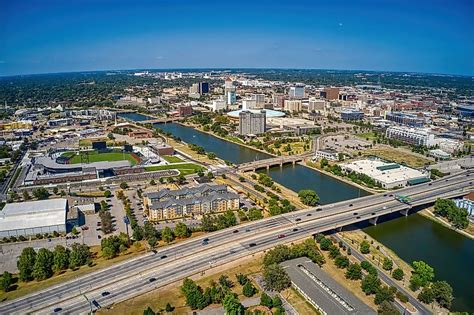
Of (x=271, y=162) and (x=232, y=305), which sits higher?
(x=232, y=305)

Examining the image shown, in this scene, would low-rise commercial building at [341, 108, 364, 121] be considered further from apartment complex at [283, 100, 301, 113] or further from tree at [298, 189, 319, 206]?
tree at [298, 189, 319, 206]

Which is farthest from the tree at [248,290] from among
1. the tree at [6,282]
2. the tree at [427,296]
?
the tree at [6,282]

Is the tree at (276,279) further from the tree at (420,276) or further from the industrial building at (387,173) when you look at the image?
the industrial building at (387,173)

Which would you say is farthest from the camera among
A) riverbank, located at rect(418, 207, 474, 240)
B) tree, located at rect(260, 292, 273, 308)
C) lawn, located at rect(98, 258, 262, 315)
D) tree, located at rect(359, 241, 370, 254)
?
riverbank, located at rect(418, 207, 474, 240)

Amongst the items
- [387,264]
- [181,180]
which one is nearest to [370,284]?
[387,264]

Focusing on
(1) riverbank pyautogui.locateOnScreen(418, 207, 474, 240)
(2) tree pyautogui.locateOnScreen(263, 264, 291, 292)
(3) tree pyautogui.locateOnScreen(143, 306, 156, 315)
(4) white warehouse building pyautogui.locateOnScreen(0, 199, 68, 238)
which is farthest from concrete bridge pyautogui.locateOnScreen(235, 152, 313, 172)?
(3) tree pyautogui.locateOnScreen(143, 306, 156, 315)

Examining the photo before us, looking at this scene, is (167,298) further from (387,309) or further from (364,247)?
(364,247)
